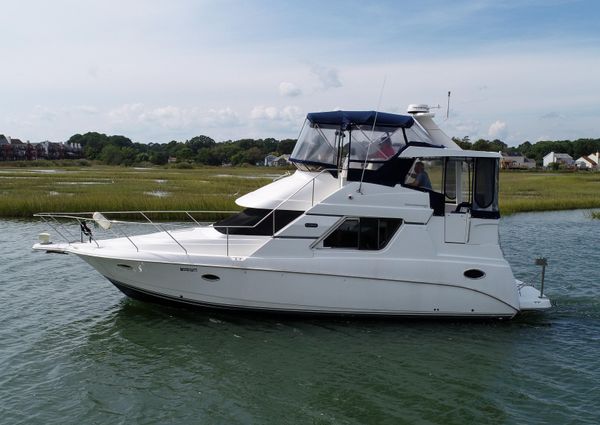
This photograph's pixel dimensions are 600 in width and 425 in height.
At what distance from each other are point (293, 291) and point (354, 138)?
11.2 ft

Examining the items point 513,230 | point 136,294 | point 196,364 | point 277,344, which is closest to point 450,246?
point 277,344

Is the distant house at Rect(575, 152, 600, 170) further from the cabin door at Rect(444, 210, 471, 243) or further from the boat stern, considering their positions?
the cabin door at Rect(444, 210, 471, 243)

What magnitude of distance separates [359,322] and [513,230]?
1538cm

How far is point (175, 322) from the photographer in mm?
10617

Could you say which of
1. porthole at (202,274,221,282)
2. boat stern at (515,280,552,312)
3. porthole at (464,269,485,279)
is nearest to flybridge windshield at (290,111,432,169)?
porthole at (464,269,485,279)

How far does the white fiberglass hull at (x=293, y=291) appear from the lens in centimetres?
1016

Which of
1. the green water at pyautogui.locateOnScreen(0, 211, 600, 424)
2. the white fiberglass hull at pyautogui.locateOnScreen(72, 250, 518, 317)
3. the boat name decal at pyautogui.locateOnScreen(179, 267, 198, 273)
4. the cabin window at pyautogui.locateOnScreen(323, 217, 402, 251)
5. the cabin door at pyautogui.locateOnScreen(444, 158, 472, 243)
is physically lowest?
the green water at pyautogui.locateOnScreen(0, 211, 600, 424)

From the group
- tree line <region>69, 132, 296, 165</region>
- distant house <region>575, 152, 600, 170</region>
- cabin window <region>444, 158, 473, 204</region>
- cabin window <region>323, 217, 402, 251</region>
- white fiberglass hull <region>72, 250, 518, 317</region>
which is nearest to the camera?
white fiberglass hull <region>72, 250, 518, 317</region>

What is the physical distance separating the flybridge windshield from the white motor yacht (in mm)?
27

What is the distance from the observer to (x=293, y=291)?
33.4ft

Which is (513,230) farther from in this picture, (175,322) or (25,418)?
(25,418)

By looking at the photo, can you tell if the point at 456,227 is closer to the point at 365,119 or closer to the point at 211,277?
the point at 365,119

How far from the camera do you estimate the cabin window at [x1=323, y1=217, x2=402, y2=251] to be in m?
10.4

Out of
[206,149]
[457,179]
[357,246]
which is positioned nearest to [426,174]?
[457,179]
